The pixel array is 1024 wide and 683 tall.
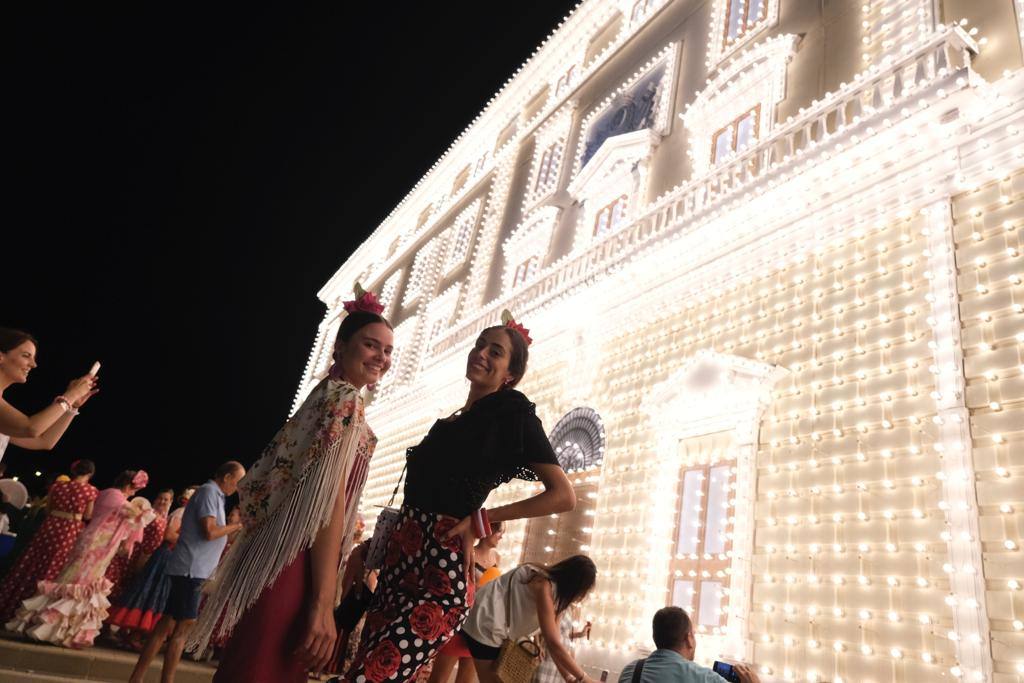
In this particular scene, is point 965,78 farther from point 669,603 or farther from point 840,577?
point 669,603

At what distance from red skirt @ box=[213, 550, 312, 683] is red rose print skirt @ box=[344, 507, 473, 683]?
0.23 m

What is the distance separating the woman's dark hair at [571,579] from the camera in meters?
4.14

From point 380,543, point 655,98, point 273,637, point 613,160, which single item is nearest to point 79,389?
point 380,543

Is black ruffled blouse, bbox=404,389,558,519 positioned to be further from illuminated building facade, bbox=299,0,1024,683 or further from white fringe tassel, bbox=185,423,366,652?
illuminated building facade, bbox=299,0,1024,683

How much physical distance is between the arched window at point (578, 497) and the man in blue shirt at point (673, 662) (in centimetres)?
430

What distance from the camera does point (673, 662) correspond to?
353 cm

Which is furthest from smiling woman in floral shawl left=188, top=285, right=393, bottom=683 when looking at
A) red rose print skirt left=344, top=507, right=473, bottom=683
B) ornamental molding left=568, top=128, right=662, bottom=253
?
ornamental molding left=568, top=128, right=662, bottom=253

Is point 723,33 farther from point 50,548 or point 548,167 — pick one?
point 50,548

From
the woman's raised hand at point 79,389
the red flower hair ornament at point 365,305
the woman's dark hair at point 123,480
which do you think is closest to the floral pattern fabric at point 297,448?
the red flower hair ornament at point 365,305

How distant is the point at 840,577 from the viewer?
5.06 meters

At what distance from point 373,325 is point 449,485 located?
0.66m

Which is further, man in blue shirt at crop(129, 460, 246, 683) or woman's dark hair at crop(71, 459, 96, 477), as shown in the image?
woman's dark hair at crop(71, 459, 96, 477)

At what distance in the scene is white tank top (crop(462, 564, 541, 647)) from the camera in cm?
412

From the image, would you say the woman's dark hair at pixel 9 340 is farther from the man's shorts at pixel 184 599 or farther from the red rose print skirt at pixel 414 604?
Answer: the red rose print skirt at pixel 414 604
